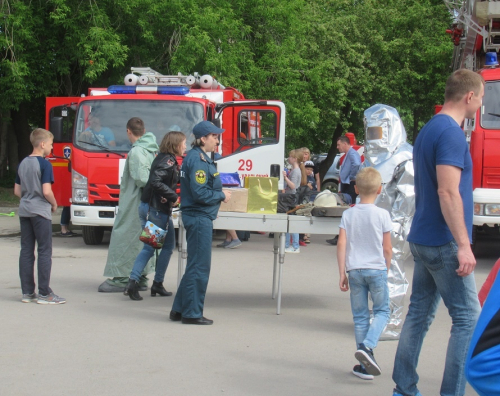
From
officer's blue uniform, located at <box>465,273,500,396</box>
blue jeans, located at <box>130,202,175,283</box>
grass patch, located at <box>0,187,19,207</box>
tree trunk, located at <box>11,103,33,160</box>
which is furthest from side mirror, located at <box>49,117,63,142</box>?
tree trunk, located at <box>11,103,33,160</box>

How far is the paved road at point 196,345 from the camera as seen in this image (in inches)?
194

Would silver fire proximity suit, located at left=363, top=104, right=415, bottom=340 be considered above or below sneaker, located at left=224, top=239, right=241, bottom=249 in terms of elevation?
above

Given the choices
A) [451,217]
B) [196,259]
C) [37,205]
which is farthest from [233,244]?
[451,217]

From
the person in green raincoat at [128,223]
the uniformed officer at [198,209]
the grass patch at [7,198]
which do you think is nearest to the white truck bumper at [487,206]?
the person in green raincoat at [128,223]

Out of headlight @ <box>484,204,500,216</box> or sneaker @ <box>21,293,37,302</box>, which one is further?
headlight @ <box>484,204,500,216</box>

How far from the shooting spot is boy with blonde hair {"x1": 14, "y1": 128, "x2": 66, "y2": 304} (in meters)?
7.28

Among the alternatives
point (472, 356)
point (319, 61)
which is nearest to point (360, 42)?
point (319, 61)

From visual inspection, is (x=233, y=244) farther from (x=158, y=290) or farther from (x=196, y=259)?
(x=196, y=259)

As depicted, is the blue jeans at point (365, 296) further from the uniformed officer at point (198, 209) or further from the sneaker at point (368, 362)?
the uniformed officer at point (198, 209)

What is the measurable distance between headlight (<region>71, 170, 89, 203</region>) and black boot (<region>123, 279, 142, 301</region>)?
4341 mm

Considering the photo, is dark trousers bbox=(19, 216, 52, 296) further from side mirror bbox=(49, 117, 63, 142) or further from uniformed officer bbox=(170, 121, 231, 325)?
side mirror bbox=(49, 117, 63, 142)

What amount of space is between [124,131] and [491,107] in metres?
5.69

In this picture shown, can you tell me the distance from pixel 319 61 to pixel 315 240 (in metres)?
11.1

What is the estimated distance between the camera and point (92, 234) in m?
12.7
